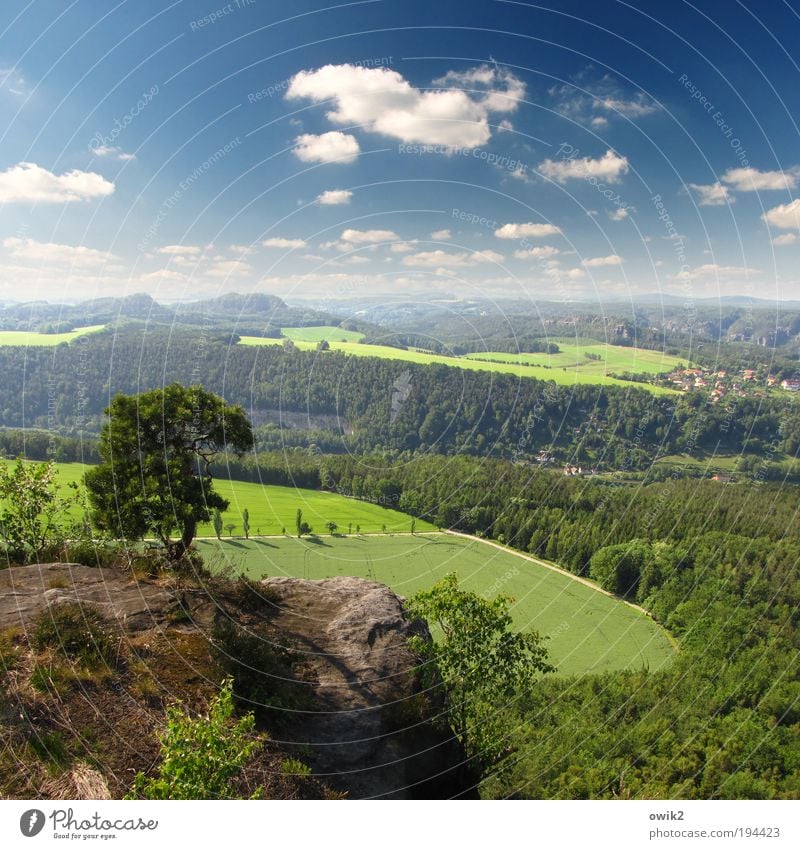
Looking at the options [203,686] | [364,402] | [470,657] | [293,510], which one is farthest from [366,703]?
[364,402]

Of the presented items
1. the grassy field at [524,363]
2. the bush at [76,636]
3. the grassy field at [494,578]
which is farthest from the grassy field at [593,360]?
the bush at [76,636]

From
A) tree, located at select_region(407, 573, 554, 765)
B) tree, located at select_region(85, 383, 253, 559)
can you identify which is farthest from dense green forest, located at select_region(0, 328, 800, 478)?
tree, located at select_region(407, 573, 554, 765)

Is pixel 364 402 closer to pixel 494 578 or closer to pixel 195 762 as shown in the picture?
pixel 494 578

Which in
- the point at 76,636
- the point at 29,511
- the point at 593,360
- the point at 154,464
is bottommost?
the point at 76,636

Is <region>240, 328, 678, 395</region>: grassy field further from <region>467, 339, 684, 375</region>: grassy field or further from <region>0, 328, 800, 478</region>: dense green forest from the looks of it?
<region>0, 328, 800, 478</region>: dense green forest


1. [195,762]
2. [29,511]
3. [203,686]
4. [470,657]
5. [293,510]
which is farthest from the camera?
[293,510]

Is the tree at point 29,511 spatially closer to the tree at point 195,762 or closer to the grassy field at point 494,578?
the tree at point 195,762
